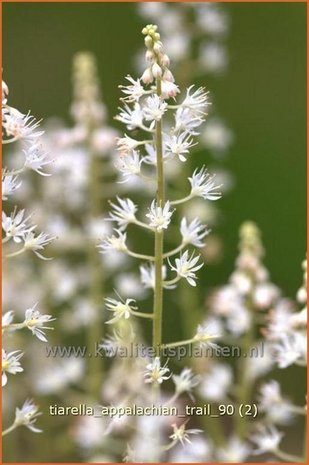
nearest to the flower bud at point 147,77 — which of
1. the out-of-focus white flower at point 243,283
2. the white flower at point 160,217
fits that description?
the white flower at point 160,217

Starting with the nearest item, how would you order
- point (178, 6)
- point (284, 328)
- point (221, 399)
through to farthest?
point (284, 328)
point (221, 399)
point (178, 6)

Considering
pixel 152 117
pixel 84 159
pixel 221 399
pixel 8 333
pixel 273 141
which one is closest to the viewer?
pixel 152 117

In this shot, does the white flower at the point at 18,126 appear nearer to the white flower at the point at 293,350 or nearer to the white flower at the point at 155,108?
the white flower at the point at 155,108

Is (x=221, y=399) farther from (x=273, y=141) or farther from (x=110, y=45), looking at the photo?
(x=110, y=45)

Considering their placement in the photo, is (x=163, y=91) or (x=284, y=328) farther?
(x=284, y=328)

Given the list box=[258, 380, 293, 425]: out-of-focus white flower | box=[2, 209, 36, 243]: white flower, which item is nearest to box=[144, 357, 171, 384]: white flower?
box=[2, 209, 36, 243]: white flower

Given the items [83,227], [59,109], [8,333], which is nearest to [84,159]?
[83,227]
